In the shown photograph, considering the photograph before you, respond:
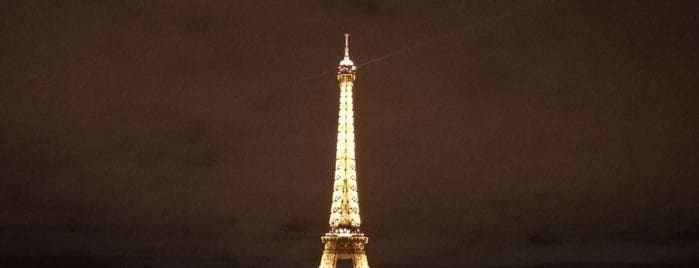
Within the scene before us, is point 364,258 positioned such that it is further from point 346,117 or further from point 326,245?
point 346,117

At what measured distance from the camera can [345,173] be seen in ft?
402

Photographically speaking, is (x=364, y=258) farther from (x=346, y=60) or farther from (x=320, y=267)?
(x=346, y=60)

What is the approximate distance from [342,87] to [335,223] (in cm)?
1028

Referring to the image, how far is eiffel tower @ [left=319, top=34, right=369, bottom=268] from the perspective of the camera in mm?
121000

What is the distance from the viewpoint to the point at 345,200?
122m

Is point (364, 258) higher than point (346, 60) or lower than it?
lower

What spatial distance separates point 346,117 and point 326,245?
9.85 m

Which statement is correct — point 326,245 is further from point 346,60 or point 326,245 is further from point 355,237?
point 346,60

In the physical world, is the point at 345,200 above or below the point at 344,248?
above

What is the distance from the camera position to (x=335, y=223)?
122 m

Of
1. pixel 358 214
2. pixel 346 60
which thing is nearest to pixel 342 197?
pixel 358 214

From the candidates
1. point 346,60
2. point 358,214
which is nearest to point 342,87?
point 346,60

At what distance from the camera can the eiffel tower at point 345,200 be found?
12100 centimetres

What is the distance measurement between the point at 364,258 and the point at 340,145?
8.82 meters
